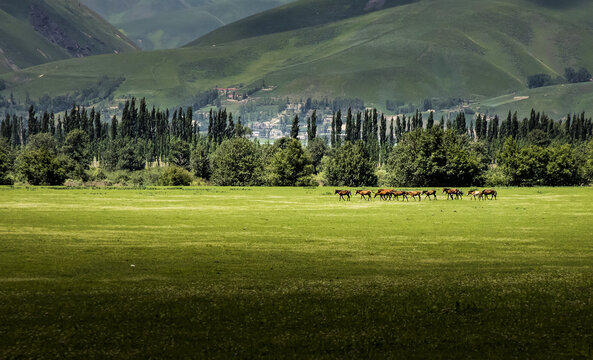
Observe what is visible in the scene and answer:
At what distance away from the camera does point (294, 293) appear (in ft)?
76.9

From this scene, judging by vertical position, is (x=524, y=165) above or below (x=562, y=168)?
above

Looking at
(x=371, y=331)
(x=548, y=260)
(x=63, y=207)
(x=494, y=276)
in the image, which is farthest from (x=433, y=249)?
(x=63, y=207)

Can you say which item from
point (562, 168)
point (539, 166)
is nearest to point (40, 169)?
point (539, 166)

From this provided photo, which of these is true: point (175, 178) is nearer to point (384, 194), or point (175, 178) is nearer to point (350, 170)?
point (350, 170)

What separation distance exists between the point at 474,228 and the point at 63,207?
46.2 meters

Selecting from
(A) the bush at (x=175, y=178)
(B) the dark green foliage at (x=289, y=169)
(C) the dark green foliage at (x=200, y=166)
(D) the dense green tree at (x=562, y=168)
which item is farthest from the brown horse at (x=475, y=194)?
(C) the dark green foliage at (x=200, y=166)

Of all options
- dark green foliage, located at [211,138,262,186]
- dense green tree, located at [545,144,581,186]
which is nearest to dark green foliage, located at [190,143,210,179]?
dark green foliage, located at [211,138,262,186]

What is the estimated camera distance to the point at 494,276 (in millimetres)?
27672

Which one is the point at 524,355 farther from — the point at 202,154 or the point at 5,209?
the point at 202,154

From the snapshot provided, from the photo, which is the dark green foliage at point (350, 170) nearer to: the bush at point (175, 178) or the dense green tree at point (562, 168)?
the bush at point (175, 178)

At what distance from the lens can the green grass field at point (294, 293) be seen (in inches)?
672

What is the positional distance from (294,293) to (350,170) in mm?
132196

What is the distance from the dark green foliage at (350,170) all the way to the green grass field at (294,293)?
351 feet

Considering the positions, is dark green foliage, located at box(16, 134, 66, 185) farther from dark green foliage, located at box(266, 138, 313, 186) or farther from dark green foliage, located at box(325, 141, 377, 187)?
dark green foliage, located at box(325, 141, 377, 187)
